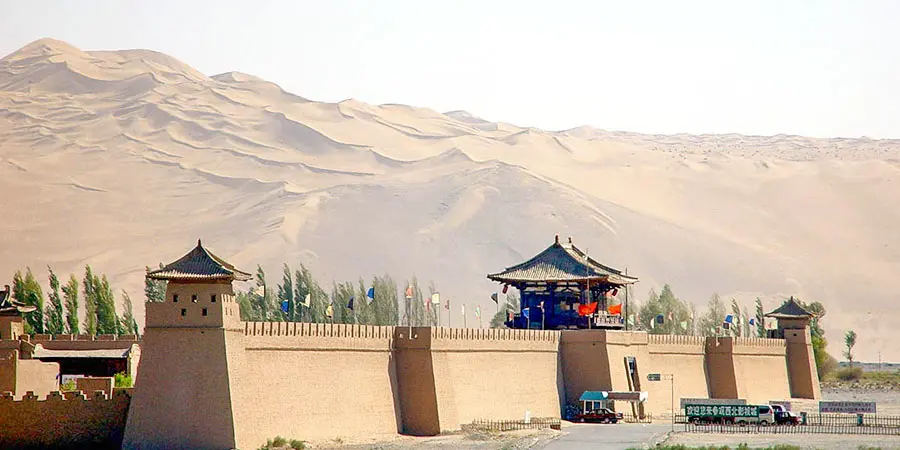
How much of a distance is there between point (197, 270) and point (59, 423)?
6.06 meters

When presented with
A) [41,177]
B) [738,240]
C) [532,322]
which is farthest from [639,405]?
[41,177]

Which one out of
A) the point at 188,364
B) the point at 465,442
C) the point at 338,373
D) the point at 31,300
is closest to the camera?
the point at 188,364

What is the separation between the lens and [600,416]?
2383 inches

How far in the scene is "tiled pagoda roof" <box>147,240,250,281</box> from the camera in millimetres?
44531

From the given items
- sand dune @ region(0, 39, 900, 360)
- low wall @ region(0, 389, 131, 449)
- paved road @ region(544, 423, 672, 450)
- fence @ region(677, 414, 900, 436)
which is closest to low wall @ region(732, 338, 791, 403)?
fence @ region(677, 414, 900, 436)

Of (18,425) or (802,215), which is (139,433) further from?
(802,215)

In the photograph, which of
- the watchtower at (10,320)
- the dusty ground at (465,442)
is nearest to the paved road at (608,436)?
the dusty ground at (465,442)

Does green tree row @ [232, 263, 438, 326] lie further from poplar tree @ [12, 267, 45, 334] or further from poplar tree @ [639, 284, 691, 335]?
poplar tree @ [639, 284, 691, 335]

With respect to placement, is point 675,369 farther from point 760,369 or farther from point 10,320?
point 10,320

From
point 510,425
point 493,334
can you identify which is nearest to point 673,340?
point 493,334

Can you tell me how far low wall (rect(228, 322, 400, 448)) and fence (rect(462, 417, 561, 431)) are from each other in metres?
3.48

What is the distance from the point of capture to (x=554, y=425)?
56688mm

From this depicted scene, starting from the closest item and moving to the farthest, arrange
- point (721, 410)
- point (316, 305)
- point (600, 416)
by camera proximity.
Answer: point (721, 410) < point (600, 416) < point (316, 305)

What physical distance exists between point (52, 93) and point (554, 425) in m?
132
